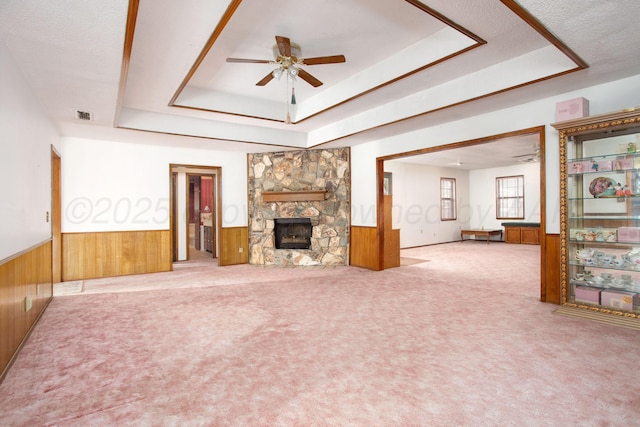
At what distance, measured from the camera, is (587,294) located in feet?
11.5

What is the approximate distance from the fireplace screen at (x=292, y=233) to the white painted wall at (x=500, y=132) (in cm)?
115

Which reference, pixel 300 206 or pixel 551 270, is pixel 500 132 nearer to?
pixel 551 270

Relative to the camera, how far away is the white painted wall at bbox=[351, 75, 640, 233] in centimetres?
348

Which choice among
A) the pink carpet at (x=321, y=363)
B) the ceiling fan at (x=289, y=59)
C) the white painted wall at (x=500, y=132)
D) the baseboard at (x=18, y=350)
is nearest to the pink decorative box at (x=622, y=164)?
the white painted wall at (x=500, y=132)

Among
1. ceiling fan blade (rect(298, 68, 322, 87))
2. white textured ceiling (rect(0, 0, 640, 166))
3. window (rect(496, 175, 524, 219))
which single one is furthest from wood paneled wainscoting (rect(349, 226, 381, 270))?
window (rect(496, 175, 524, 219))

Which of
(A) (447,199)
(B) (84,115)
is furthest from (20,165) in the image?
(A) (447,199)

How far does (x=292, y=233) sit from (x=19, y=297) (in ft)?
15.6

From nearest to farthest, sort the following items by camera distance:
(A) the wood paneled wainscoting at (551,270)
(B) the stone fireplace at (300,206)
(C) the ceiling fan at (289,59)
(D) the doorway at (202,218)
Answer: (C) the ceiling fan at (289,59)
(A) the wood paneled wainscoting at (551,270)
(B) the stone fireplace at (300,206)
(D) the doorway at (202,218)

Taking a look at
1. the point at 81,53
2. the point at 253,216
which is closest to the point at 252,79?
the point at 81,53

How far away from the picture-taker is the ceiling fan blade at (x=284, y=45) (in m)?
3.04

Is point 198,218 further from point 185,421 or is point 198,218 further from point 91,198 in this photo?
point 185,421

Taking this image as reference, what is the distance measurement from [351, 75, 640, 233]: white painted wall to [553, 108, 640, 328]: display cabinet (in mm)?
227

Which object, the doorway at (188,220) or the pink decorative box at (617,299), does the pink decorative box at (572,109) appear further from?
the doorway at (188,220)

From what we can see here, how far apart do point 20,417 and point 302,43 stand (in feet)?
12.1
